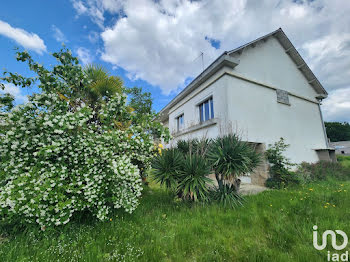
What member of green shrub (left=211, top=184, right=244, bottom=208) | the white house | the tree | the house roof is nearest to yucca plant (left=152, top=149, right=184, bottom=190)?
green shrub (left=211, top=184, right=244, bottom=208)

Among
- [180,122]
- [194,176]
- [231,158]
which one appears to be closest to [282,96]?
[180,122]

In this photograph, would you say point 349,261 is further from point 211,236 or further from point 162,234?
point 162,234

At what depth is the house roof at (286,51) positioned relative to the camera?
274 inches

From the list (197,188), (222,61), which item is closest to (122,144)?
(197,188)

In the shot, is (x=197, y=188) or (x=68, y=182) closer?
(x=68, y=182)

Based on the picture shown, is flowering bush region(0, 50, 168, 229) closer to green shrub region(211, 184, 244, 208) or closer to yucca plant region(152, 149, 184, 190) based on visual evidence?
yucca plant region(152, 149, 184, 190)

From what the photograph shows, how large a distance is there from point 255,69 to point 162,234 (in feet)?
30.1

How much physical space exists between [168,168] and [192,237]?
5.50 ft

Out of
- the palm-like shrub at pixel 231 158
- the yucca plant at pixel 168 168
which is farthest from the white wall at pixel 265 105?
the yucca plant at pixel 168 168

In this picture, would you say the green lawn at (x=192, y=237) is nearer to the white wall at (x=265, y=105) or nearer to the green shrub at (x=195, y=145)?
the green shrub at (x=195, y=145)

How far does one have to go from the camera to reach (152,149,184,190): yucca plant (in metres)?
3.73

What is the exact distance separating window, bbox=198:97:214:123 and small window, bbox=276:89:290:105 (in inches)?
165

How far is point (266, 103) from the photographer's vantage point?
807 cm

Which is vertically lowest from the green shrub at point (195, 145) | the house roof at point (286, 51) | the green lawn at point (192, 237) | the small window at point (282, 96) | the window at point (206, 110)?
the green lawn at point (192, 237)
